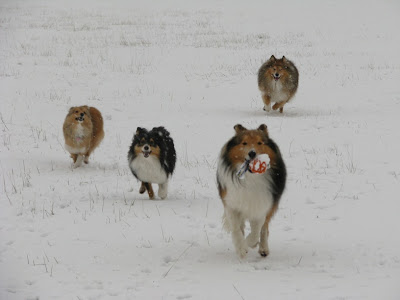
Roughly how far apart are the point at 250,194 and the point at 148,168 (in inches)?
106

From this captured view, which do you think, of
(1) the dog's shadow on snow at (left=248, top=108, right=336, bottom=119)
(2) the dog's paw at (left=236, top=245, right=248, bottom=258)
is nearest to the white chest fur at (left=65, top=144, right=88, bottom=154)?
(2) the dog's paw at (left=236, top=245, right=248, bottom=258)

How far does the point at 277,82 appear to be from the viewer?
13.4m

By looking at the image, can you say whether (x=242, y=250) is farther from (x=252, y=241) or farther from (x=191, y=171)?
(x=191, y=171)

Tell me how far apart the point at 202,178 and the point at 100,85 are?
8.69m

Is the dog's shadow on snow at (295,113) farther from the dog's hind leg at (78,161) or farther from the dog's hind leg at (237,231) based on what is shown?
the dog's hind leg at (237,231)

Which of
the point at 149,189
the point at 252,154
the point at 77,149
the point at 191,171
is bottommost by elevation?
the point at 149,189

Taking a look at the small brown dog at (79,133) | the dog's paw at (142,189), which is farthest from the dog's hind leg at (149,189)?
the small brown dog at (79,133)

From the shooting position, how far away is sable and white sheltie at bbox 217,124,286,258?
5.33 meters

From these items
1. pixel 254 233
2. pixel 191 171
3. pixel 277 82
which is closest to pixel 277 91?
pixel 277 82

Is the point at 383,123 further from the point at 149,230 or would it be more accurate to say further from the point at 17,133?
the point at 17,133

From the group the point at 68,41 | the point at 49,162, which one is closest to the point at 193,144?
the point at 49,162

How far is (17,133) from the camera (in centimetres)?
1160

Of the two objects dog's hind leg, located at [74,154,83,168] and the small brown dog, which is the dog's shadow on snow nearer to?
the small brown dog

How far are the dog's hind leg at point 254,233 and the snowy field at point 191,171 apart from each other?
8.5 inches
